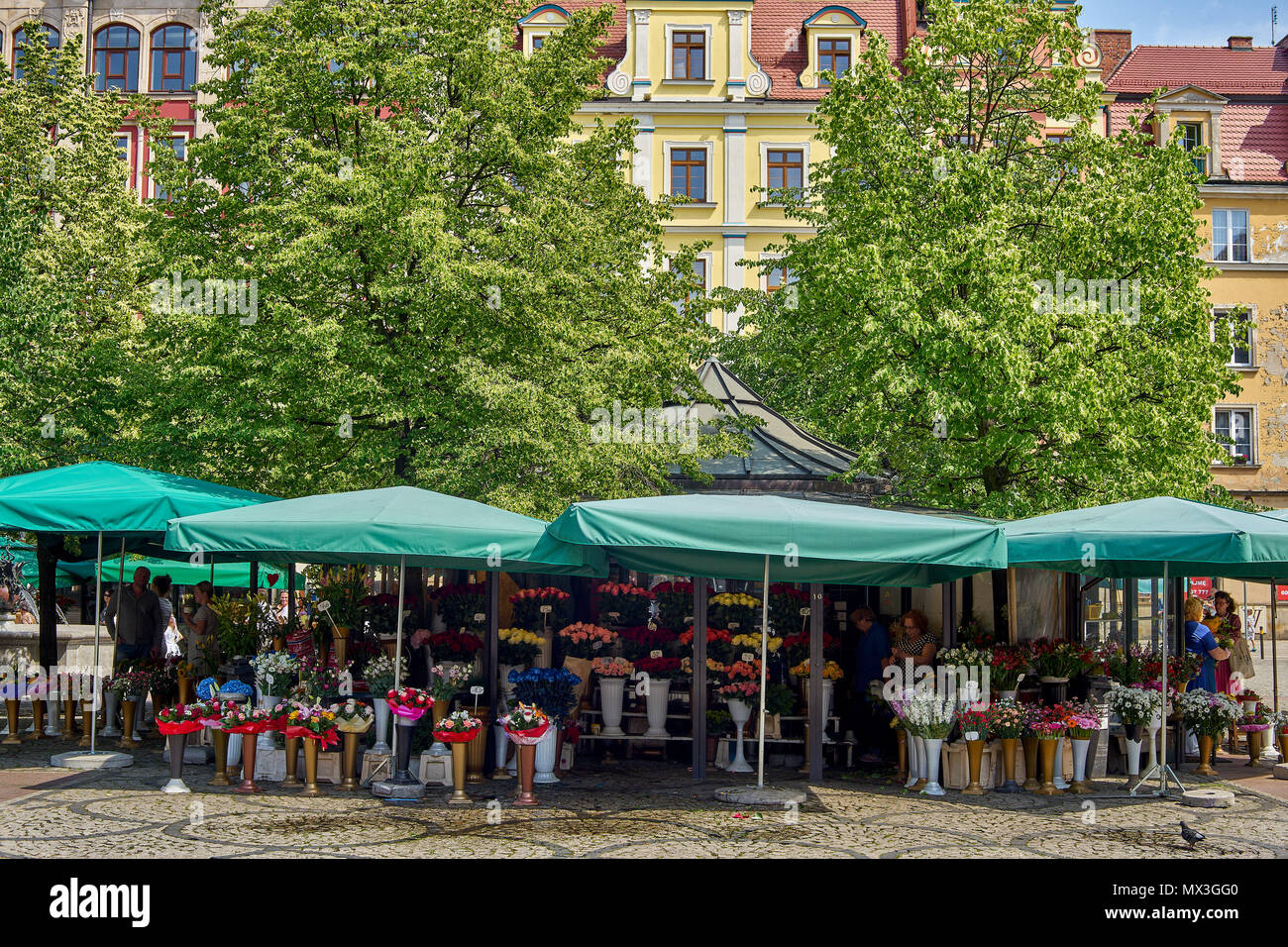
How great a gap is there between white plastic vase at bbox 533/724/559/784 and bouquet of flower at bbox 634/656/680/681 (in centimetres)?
183

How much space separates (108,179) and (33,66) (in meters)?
2.80

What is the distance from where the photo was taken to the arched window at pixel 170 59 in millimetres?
36781

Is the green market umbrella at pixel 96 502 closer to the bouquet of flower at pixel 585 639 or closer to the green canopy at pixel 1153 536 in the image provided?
the bouquet of flower at pixel 585 639

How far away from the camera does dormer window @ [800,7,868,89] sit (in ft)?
127

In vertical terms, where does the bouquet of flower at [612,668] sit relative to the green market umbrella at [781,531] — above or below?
below

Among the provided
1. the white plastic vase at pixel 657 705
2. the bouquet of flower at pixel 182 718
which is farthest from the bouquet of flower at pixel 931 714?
the bouquet of flower at pixel 182 718

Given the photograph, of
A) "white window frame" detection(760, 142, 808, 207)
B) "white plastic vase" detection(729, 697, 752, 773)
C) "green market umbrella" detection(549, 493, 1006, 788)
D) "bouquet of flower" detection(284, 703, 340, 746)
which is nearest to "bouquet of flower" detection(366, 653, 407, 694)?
"bouquet of flower" detection(284, 703, 340, 746)

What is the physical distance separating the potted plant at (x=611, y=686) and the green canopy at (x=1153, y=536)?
14.5 ft

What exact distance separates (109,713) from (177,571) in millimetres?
9789

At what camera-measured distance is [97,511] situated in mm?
12727

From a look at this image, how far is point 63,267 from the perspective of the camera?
2373cm

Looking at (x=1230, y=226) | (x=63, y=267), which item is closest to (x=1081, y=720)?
(x=63, y=267)

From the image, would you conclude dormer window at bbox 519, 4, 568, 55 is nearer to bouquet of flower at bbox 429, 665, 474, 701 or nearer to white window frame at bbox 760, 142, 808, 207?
white window frame at bbox 760, 142, 808, 207

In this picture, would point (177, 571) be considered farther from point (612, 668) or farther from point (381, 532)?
point (381, 532)
